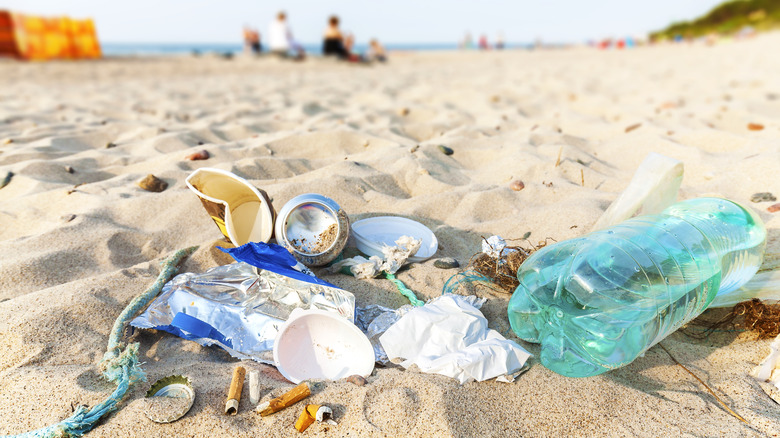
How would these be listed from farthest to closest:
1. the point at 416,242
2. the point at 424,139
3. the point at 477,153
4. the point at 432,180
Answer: the point at 424,139 < the point at 477,153 < the point at 432,180 < the point at 416,242

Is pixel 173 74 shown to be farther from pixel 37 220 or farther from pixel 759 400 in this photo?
pixel 759 400

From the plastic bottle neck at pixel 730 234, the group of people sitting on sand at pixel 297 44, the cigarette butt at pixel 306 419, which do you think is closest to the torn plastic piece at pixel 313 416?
the cigarette butt at pixel 306 419

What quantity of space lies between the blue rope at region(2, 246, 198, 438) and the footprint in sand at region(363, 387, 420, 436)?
2.25ft

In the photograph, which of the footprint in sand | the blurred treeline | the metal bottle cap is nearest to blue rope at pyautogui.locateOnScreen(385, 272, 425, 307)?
the footprint in sand

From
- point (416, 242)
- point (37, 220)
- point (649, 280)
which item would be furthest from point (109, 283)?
point (649, 280)

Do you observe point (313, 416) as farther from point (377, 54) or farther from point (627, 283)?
point (377, 54)

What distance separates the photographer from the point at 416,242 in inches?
84.4

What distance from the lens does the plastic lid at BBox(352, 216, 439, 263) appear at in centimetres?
220

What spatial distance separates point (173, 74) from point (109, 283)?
874cm

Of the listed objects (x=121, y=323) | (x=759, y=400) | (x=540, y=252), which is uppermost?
(x=540, y=252)

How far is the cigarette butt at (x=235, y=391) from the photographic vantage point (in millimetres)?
1323

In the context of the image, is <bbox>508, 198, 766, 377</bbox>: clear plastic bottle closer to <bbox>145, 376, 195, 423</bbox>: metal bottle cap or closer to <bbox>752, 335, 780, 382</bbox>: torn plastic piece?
<bbox>752, 335, 780, 382</bbox>: torn plastic piece

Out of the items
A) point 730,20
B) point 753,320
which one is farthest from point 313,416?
point 730,20

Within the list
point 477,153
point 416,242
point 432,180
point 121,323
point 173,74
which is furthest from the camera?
point 173,74
